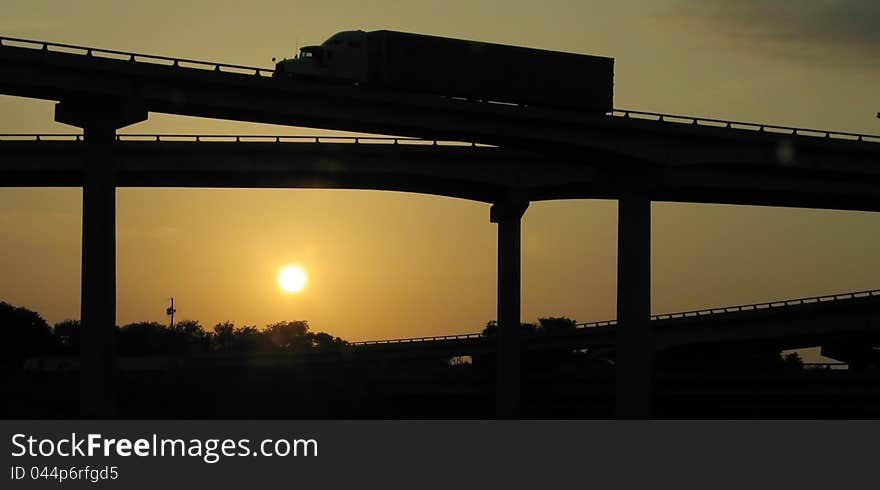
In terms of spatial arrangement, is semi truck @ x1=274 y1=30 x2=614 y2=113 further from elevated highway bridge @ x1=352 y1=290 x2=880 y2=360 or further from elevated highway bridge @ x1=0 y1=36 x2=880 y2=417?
elevated highway bridge @ x1=352 y1=290 x2=880 y2=360

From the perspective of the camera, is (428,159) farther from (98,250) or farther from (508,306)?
(98,250)

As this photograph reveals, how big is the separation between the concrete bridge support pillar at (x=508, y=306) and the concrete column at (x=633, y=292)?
16.2 m

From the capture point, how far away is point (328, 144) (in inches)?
3912

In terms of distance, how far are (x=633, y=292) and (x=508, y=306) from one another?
66.5 ft

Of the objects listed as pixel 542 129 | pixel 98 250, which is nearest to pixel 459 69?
pixel 542 129

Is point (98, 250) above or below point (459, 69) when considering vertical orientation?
below

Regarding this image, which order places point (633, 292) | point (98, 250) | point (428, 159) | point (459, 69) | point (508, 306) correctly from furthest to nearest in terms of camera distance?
point (508, 306)
point (428, 159)
point (633, 292)
point (459, 69)
point (98, 250)

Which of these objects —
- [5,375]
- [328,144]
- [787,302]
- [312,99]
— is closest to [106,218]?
[312,99]

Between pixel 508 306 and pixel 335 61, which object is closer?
pixel 335 61

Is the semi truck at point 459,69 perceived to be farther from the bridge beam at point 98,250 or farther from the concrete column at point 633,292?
the bridge beam at point 98,250

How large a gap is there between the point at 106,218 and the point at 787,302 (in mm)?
71278

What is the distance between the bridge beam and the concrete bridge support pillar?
37.2 meters

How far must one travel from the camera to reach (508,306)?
113m

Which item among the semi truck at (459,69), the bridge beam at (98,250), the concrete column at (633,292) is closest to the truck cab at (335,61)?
the semi truck at (459,69)
